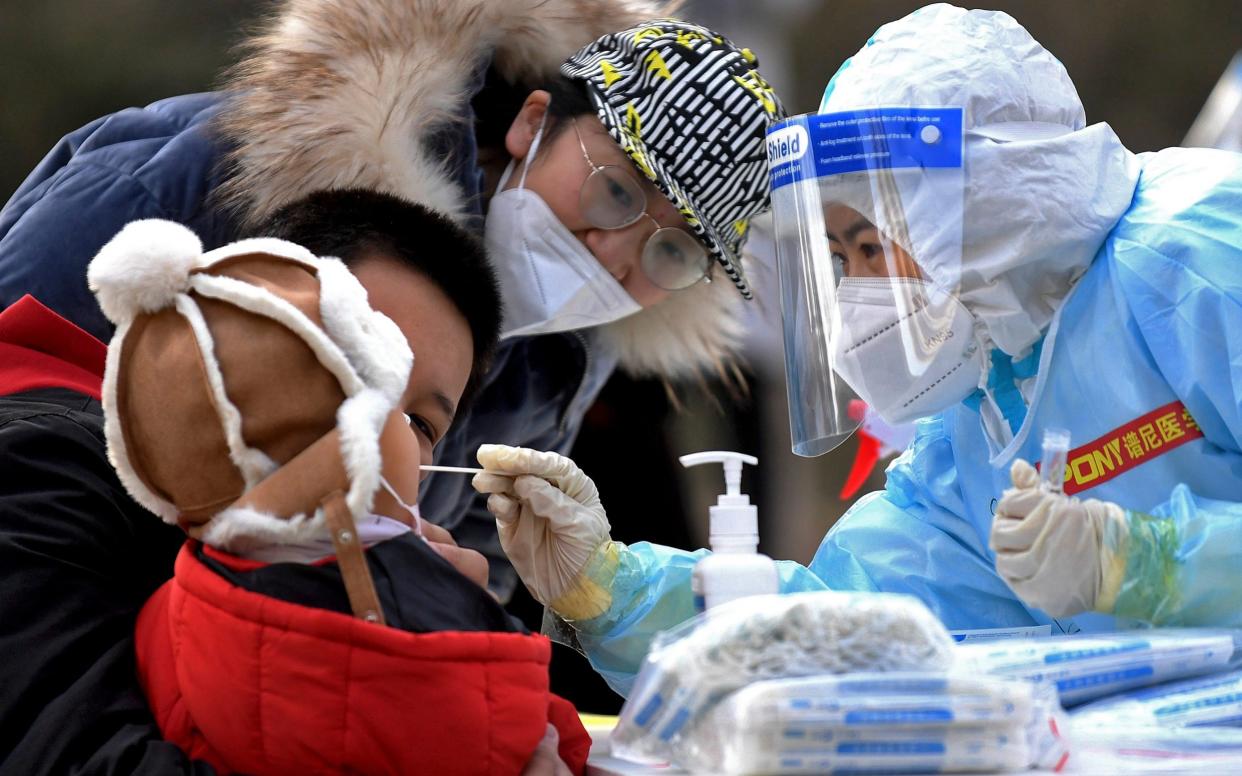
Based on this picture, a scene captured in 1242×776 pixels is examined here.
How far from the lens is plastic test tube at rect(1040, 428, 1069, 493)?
44.8 inches

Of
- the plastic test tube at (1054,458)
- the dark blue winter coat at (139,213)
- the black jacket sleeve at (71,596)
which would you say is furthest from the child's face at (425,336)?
the plastic test tube at (1054,458)

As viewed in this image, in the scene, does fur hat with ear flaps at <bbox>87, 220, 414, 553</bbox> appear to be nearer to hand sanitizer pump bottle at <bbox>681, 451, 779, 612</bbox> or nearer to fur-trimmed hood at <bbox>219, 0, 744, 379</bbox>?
hand sanitizer pump bottle at <bbox>681, 451, 779, 612</bbox>

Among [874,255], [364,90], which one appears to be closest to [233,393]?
[874,255]

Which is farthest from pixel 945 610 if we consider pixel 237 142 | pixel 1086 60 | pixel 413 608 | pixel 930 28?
pixel 1086 60

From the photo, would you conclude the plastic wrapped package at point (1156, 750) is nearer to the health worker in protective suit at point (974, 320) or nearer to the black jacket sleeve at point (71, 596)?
the health worker in protective suit at point (974, 320)

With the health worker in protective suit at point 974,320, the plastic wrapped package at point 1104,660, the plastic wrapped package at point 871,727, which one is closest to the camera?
the plastic wrapped package at point 871,727

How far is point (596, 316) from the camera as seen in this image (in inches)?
90.8

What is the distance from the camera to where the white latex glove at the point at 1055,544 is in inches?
46.3

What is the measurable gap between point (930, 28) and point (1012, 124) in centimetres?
16

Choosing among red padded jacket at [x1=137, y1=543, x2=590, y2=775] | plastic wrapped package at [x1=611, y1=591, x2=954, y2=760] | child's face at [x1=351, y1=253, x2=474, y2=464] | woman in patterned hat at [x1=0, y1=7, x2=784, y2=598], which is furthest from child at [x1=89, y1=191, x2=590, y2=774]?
A: woman in patterned hat at [x1=0, y1=7, x2=784, y2=598]

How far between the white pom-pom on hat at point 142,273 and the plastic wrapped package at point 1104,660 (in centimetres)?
71

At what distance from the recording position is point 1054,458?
1.17 m

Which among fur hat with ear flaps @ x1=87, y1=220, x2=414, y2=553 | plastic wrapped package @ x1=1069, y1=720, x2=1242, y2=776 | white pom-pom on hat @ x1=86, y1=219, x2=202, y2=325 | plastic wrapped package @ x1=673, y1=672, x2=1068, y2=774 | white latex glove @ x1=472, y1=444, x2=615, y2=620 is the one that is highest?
white pom-pom on hat @ x1=86, y1=219, x2=202, y2=325

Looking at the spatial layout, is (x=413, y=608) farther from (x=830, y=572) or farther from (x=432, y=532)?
(x=830, y=572)
